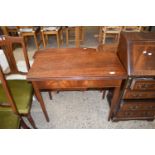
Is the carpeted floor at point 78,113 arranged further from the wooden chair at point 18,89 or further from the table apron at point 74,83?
the table apron at point 74,83

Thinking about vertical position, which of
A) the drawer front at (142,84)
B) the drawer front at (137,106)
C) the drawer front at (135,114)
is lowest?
the drawer front at (135,114)

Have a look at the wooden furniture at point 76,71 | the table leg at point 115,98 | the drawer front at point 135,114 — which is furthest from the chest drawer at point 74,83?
the drawer front at point 135,114

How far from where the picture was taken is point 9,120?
1102 mm

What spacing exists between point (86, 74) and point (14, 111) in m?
0.68

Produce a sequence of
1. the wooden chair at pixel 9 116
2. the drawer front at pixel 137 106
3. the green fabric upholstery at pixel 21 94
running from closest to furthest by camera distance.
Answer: the wooden chair at pixel 9 116
the green fabric upholstery at pixel 21 94
the drawer front at pixel 137 106

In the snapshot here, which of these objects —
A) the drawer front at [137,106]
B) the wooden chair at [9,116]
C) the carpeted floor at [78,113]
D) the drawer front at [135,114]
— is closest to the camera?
the wooden chair at [9,116]

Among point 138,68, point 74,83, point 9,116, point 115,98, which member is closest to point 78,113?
point 115,98

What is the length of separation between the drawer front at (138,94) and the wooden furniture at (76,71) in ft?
0.31

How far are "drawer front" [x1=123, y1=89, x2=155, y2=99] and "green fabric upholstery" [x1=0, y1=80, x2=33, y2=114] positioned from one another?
37.6 inches

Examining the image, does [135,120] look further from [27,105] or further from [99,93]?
[27,105]

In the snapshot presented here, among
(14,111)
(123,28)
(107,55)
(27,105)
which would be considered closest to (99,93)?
(107,55)

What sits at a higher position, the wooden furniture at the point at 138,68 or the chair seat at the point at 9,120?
the wooden furniture at the point at 138,68

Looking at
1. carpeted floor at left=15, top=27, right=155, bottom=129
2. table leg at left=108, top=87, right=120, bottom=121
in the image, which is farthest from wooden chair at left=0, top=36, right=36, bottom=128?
table leg at left=108, top=87, right=120, bottom=121

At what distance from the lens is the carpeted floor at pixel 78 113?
1.59 m
